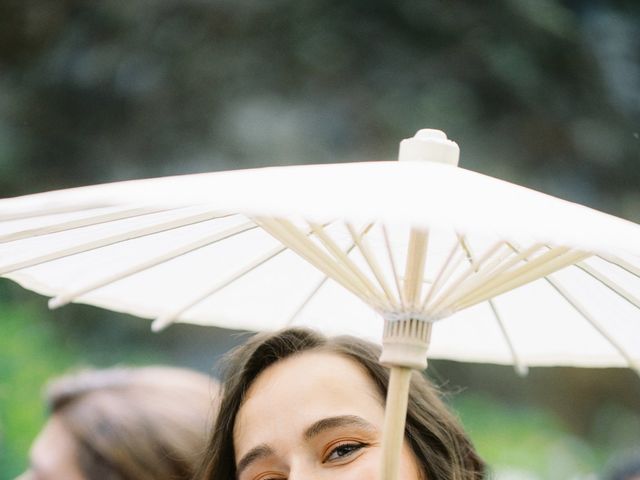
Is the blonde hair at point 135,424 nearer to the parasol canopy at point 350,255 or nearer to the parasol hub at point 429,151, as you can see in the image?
the parasol canopy at point 350,255

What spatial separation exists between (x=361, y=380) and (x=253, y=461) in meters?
0.22

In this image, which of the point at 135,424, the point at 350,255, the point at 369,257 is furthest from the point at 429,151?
the point at 135,424

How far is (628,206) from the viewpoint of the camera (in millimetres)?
4633

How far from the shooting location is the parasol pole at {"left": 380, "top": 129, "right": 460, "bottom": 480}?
121 centimetres

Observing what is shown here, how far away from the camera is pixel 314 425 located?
1.56 m

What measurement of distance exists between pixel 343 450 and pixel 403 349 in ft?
1.21

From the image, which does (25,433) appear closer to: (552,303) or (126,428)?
(126,428)

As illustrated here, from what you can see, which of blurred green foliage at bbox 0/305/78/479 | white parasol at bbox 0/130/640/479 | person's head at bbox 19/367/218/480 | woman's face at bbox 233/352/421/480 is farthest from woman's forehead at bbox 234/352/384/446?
blurred green foliage at bbox 0/305/78/479

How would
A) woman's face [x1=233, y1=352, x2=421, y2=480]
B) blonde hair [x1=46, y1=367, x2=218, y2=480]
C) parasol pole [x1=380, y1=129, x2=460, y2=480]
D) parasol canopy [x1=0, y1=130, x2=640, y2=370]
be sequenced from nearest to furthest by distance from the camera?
parasol canopy [x1=0, y1=130, x2=640, y2=370]
parasol pole [x1=380, y1=129, x2=460, y2=480]
woman's face [x1=233, y1=352, x2=421, y2=480]
blonde hair [x1=46, y1=367, x2=218, y2=480]

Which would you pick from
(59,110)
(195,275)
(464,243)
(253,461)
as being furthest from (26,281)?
(59,110)

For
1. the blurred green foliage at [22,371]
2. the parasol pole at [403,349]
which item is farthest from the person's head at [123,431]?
the blurred green foliage at [22,371]

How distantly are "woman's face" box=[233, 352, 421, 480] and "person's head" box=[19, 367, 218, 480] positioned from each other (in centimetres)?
36

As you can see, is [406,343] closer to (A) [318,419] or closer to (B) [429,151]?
(B) [429,151]

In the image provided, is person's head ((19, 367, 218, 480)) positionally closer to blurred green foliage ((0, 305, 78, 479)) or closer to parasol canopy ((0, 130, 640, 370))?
parasol canopy ((0, 130, 640, 370))
